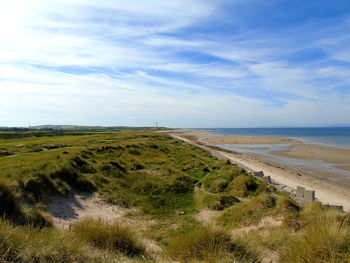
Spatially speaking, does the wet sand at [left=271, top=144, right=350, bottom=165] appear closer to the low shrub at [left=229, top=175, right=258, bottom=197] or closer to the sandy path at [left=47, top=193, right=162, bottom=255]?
the low shrub at [left=229, top=175, right=258, bottom=197]

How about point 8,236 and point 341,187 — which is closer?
point 8,236

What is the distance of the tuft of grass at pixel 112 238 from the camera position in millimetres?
4938

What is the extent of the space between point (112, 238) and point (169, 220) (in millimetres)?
5200

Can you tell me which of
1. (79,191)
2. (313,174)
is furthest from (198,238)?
(313,174)

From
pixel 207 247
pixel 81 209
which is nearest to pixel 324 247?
pixel 207 247

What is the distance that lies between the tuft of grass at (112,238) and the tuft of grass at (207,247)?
89cm

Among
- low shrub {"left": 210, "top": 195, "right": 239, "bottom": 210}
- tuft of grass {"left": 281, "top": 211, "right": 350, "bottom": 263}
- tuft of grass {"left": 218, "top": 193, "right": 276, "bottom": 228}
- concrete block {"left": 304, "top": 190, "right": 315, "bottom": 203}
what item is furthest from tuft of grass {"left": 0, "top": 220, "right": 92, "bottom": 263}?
concrete block {"left": 304, "top": 190, "right": 315, "bottom": 203}

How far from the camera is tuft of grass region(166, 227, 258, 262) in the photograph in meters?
4.72

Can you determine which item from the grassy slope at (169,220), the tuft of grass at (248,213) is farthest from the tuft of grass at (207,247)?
the tuft of grass at (248,213)

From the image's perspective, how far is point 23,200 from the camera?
28.1 feet

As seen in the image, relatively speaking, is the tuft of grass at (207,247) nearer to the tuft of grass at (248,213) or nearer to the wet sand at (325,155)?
the tuft of grass at (248,213)

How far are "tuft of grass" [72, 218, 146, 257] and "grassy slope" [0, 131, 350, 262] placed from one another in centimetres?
2

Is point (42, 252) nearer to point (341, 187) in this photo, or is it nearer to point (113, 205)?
point (113, 205)

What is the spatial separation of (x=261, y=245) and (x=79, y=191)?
34.5 feet
